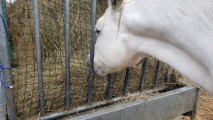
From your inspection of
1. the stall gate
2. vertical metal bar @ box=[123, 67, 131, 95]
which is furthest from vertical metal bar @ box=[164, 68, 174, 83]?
vertical metal bar @ box=[123, 67, 131, 95]

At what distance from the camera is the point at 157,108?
9.95 feet

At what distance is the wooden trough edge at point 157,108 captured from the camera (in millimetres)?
2639

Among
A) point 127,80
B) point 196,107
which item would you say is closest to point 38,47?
point 127,80

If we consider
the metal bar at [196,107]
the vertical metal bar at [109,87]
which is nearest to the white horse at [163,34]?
the vertical metal bar at [109,87]

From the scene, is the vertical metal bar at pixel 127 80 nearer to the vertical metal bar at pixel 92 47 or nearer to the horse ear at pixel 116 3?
the vertical metal bar at pixel 92 47

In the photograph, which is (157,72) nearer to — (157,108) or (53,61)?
(157,108)

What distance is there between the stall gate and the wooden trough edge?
118 millimetres

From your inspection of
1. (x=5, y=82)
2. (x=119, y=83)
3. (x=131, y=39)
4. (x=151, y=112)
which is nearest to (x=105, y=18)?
(x=131, y=39)

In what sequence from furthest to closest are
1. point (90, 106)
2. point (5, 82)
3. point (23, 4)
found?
point (23, 4)
point (90, 106)
point (5, 82)

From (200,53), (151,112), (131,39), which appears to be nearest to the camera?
(200,53)

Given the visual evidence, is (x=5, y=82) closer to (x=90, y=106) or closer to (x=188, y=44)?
(x=90, y=106)

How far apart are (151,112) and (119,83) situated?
0.44 meters

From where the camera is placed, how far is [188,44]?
1.67 m

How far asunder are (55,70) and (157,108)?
1.12 m
